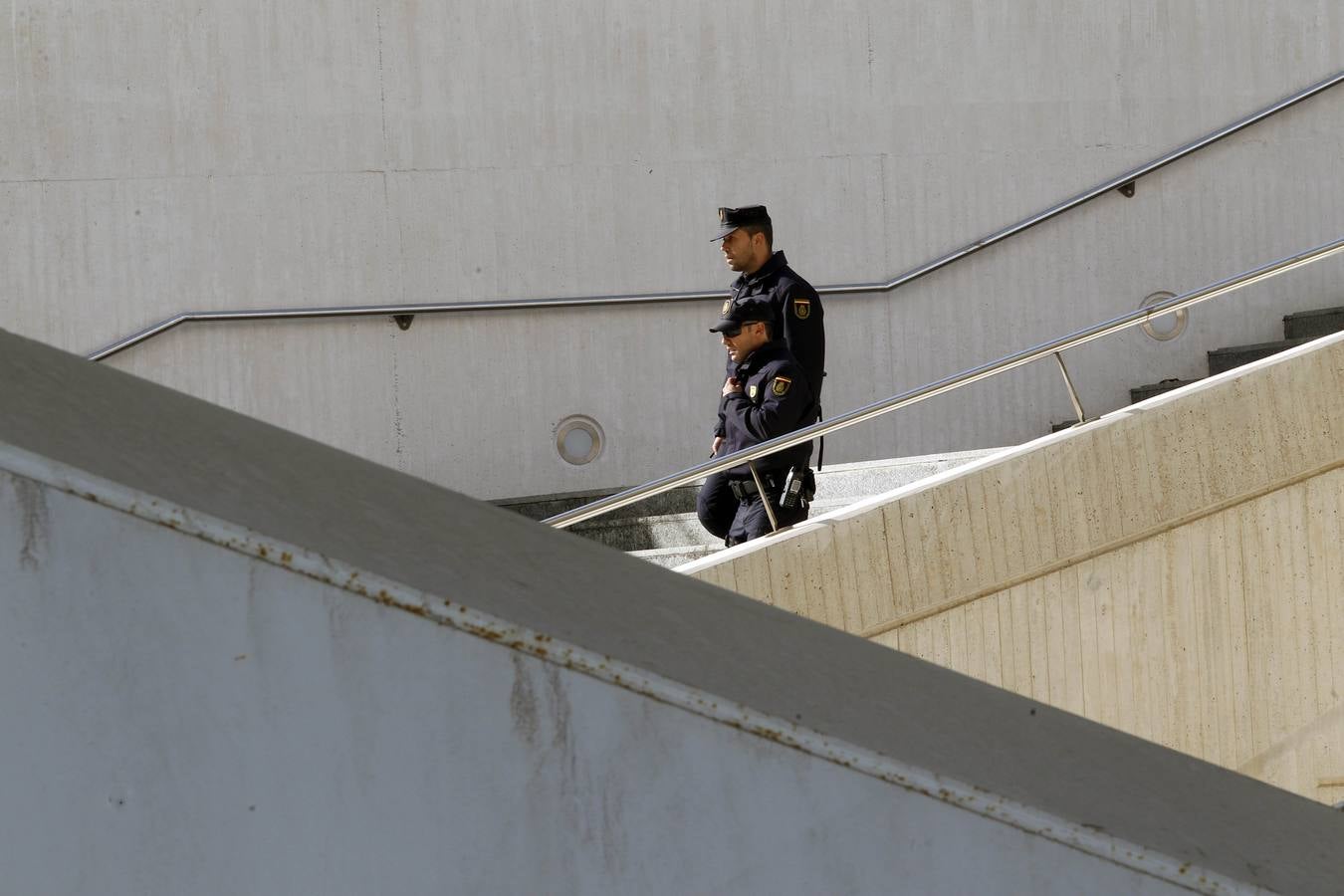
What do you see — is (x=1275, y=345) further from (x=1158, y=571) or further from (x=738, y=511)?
(x=738, y=511)

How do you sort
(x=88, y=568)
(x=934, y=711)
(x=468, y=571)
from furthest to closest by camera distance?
(x=934, y=711) → (x=468, y=571) → (x=88, y=568)

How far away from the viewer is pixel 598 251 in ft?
24.8

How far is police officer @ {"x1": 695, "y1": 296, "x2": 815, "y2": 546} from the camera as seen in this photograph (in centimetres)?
474

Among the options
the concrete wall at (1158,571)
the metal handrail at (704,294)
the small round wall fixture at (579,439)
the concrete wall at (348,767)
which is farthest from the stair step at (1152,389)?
the concrete wall at (348,767)

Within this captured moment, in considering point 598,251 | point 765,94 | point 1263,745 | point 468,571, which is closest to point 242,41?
point 598,251

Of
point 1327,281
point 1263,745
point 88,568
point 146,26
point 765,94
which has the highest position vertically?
point 146,26

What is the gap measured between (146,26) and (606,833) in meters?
7.00

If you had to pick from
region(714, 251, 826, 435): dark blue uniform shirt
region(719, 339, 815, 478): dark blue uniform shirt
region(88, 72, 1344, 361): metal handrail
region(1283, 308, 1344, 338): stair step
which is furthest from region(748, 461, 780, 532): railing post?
region(1283, 308, 1344, 338): stair step

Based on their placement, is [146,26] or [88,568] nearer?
[88,568]

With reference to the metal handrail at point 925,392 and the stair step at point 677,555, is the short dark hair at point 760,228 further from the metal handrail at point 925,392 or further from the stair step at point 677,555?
the stair step at point 677,555

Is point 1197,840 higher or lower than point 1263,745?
higher

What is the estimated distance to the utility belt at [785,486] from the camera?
4777 mm

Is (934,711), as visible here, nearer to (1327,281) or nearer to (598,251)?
(598,251)

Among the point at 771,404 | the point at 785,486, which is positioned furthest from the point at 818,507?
A: the point at 771,404
